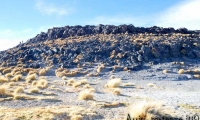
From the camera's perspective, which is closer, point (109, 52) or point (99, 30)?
point (109, 52)

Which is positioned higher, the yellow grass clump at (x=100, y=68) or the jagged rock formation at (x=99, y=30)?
the jagged rock formation at (x=99, y=30)

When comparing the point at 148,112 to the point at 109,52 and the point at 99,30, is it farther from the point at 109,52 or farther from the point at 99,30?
the point at 99,30

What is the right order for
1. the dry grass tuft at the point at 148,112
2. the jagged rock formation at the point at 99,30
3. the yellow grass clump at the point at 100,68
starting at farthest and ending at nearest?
the jagged rock formation at the point at 99,30 < the yellow grass clump at the point at 100,68 < the dry grass tuft at the point at 148,112

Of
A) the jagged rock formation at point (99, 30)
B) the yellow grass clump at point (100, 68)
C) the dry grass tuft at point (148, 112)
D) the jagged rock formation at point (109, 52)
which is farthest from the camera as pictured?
the jagged rock formation at point (99, 30)

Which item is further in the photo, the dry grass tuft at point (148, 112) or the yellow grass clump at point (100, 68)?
the yellow grass clump at point (100, 68)

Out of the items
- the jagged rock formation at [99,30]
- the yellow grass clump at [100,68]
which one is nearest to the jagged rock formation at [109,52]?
the yellow grass clump at [100,68]

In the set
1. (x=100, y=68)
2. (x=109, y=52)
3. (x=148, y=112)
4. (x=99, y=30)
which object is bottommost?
(x=100, y=68)

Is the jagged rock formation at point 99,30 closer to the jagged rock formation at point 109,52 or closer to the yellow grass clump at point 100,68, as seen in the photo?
the jagged rock formation at point 109,52

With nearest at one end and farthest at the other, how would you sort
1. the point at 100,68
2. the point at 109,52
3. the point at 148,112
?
the point at 148,112 → the point at 100,68 → the point at 109,52

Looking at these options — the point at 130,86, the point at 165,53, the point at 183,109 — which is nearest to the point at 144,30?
the point at 165,53

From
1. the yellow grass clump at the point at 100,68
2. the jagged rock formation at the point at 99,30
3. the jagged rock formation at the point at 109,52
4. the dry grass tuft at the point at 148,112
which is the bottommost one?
the yellow grass clump at the point at 100,68

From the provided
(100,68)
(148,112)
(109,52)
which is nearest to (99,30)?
(109,52)

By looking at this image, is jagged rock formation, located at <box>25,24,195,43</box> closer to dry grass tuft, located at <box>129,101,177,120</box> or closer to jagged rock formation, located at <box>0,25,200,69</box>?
jagged rock formation, located at <box>0,25,200,69</box>

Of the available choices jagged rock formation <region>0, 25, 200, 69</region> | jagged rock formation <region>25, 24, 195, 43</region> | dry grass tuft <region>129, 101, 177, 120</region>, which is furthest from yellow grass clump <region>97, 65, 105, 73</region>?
jagged rock formation <region>25, 24, 195, 43</region>
